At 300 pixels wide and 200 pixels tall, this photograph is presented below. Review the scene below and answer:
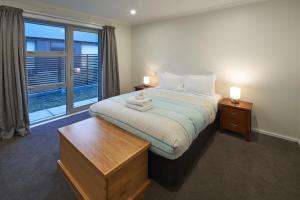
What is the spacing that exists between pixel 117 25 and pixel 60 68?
6.29ft

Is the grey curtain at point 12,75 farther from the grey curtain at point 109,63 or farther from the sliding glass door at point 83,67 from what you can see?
the grey curtain at point 109,63

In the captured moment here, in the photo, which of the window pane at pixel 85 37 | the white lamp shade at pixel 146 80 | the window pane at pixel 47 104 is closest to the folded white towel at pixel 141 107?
the white lamp shade at pixel 146 80

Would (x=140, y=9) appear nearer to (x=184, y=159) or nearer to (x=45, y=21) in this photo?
(x=45, y=21)

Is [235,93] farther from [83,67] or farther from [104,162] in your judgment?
[83,67]

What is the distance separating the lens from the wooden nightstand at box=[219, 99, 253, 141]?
275 centimetres

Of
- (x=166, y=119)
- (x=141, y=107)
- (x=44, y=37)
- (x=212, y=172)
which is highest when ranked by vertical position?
(x=44, y=37)

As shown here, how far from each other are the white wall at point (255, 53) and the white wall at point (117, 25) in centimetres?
149

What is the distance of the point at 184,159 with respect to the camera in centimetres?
188

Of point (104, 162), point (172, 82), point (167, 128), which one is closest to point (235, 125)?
point (172, 82)

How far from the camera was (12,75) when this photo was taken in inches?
108

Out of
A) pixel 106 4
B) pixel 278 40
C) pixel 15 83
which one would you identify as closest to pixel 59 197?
pixel 15 83

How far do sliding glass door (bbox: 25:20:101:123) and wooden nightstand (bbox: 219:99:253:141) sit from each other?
3145mm

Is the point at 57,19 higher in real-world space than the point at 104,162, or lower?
higher

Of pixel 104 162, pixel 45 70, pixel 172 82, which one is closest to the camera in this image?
pixel 104 162
